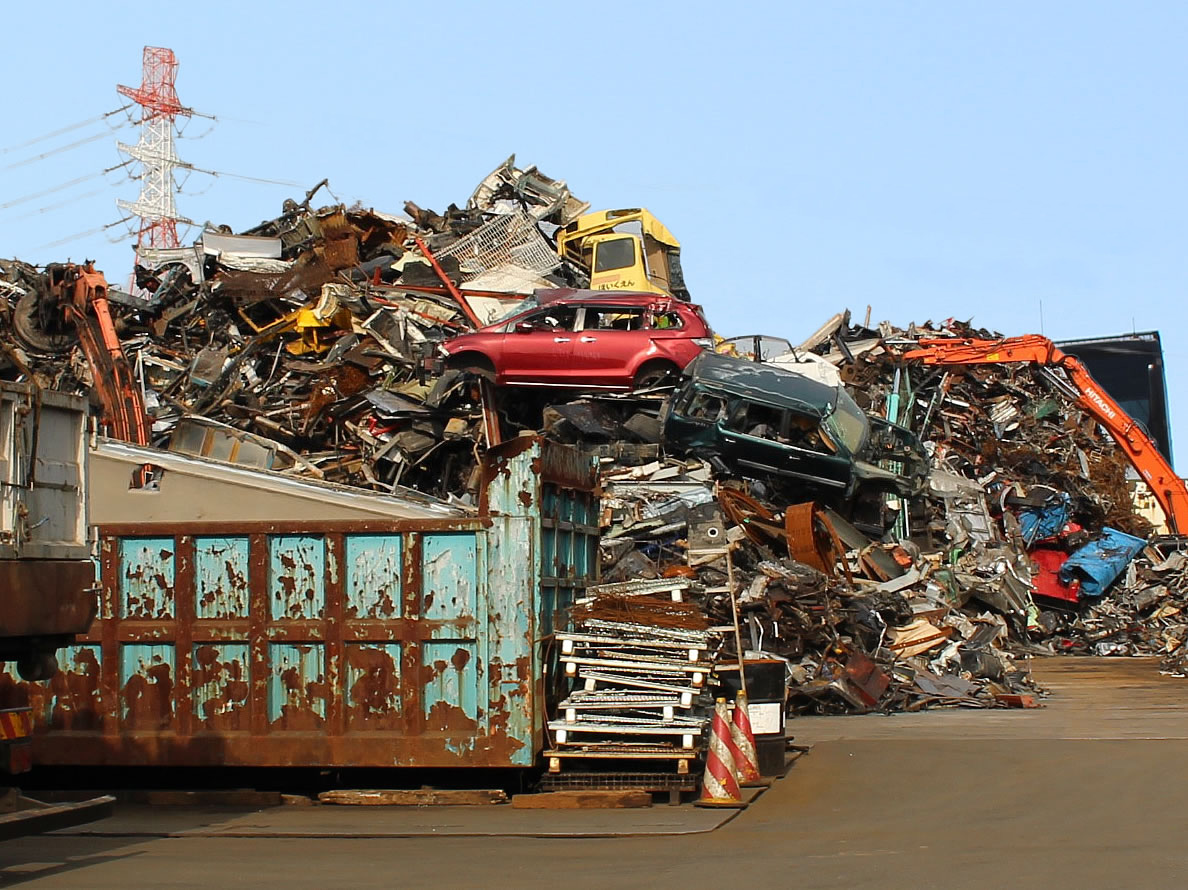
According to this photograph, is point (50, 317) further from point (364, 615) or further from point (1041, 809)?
point (1041, 809)

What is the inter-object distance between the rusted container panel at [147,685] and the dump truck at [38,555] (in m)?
2.09

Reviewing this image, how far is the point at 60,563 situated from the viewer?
24.5 ft

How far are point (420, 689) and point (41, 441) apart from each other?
3.33 meters

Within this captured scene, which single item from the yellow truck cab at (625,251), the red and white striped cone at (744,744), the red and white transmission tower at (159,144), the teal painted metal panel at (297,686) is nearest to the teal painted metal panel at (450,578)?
the teal painted metal panel at (297,686)

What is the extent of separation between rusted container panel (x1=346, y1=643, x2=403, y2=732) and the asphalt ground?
60 cm

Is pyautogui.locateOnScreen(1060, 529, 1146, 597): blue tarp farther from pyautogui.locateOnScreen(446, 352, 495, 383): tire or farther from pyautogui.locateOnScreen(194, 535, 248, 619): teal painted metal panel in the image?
pyautogui.locateOnScreen(194, 535, 248, 619): teal painted metal panel

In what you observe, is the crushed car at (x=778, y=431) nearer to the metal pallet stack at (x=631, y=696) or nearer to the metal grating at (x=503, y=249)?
the metal grating at (x=503, y=249)

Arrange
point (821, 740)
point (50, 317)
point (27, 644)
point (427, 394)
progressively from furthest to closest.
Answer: point (427, 394), point (50, 317), point (821, 740), point (27, 644)

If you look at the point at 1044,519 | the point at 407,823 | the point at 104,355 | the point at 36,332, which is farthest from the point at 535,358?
the point at 407,823

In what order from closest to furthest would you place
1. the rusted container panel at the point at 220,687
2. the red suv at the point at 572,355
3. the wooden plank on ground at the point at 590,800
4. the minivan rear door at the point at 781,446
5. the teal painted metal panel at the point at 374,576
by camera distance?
the wooden plank on ground at the point at 590,800
the teal painted metal panel at the point at 374,576
the rusted container panel at the point at 220,687
the minivan rear door at the point at 781,446
the red suv at the point at 572,355

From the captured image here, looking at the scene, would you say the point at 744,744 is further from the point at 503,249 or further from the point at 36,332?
the point at 503,249

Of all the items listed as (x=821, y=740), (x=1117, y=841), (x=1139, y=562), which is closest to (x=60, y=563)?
(x=1117, y=841)

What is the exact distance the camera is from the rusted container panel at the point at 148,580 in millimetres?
10125

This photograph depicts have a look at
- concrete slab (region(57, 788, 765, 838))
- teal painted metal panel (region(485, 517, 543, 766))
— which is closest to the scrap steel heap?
teal painted metal panel (region(485, 517, 543, 766))
